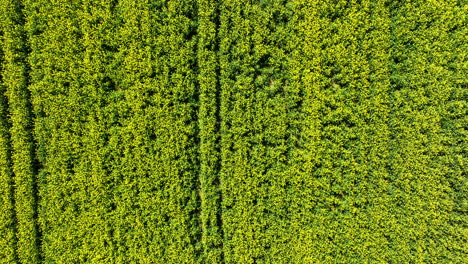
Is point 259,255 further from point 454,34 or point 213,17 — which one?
point 454,34

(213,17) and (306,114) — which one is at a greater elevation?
(213,17)

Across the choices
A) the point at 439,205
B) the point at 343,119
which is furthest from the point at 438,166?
the point at 343,119

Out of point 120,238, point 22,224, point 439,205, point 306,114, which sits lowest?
point 120,238

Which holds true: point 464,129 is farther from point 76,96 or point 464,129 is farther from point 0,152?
point 0,152

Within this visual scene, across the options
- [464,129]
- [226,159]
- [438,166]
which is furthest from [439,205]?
[226,159]

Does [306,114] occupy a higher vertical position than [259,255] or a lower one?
higher

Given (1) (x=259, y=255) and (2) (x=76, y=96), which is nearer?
(2) (x=76, y=96)
